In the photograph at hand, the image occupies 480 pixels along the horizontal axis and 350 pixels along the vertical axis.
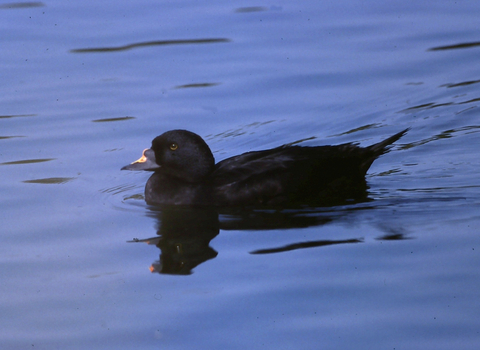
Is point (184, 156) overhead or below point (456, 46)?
below

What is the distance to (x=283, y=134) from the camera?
915 centimetres

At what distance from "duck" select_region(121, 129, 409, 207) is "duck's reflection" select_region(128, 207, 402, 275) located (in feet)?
0.50

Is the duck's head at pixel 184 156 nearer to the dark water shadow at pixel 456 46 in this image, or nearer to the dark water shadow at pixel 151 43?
the dark water shadow at pixel 151 43

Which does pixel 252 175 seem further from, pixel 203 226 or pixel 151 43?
pixel 151 43

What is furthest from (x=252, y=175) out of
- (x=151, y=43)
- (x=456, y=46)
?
(x=456, y=46)

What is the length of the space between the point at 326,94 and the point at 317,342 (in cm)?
574

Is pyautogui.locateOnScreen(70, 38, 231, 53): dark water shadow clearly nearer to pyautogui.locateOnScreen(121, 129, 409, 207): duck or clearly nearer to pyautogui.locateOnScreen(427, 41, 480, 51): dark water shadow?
pyautogui.locateOnScreen(427, 41, 480, 51): dark water shadow

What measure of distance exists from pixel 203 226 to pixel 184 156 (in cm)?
93

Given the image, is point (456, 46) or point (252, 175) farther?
point (456, 46)

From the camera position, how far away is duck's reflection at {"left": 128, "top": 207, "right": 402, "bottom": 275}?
6023 mm

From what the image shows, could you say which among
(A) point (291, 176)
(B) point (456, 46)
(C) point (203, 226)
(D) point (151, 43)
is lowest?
(C) point (203, 226)

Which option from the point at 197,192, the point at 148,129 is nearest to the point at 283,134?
the point at 148,129

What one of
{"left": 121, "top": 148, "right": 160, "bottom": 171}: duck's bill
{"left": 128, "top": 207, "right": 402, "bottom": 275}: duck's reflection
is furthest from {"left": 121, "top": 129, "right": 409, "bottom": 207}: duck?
{"left": 128, "top": 207, "right": 402, "bottom": 275}: duck's reflection

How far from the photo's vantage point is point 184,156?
7484 mm
